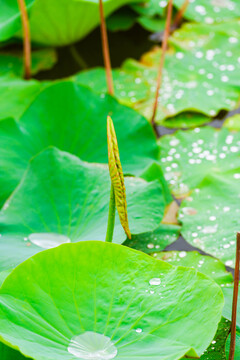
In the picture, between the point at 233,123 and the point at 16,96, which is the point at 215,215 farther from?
the point at 16,96

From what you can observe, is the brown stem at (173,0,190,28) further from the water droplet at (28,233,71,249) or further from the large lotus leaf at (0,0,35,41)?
the water droplet at (28,233,71,249)

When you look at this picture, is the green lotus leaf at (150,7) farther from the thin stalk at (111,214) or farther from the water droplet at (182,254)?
the thin stalk at (111,214)

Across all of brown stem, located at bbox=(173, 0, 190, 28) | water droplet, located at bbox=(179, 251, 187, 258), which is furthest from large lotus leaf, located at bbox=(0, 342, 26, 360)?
brown stem, located at bbox=(173, 0, 190, 28)

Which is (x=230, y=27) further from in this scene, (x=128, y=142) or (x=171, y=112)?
(x=128, y=142)

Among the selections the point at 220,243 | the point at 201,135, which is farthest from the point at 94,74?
the point at 220,243

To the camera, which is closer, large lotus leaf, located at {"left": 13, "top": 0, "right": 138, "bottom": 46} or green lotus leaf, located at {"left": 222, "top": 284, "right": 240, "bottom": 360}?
green lotus leaf, located at {"left": 222, "top": 284, "right": 240, "bottom": 360}

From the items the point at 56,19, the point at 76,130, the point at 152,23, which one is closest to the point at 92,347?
the point at 76,130

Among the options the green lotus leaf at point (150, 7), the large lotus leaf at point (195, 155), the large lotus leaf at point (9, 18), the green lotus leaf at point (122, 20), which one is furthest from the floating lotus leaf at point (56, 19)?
the large lotus leaf at point (195, 155)
